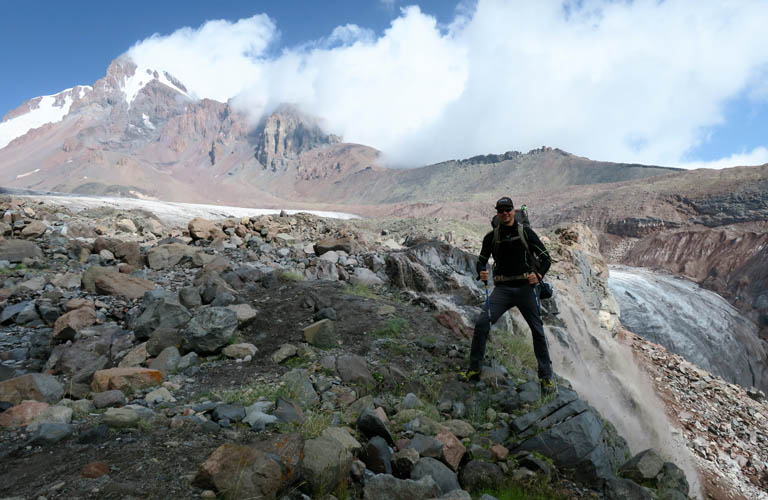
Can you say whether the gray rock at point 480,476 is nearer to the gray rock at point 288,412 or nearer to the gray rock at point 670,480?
the gray rock at point 288,412

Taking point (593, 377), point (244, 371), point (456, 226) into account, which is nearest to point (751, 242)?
point (456, 226)

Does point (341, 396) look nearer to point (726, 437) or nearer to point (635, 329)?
point (726, 437)

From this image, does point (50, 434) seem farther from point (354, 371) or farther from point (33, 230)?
point (33, 230)

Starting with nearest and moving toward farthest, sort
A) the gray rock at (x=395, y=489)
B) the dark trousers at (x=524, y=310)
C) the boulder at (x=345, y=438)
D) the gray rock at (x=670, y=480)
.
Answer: the gray rock at (x=395, y=489)
the boulder at (x=345, y=438)
the gray rock at (x=670, y=480)
the dark trousers at (x=524, y=310)

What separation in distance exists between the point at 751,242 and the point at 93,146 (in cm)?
20872

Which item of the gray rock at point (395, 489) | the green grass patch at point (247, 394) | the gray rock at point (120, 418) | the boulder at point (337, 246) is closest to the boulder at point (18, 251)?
the boulder at point (337, 246)

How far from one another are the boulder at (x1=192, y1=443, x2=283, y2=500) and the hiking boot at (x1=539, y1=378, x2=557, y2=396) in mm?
3512

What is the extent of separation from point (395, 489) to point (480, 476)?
3.07 ft

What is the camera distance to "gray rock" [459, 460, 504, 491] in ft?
11.1

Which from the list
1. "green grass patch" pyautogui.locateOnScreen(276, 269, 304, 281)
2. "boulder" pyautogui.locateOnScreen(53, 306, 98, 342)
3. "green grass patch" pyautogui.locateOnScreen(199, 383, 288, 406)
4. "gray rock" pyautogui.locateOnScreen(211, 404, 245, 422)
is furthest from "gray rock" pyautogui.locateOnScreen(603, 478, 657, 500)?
"boulder" pyautogui.locateOnScreen(53, 306, 98, 342)

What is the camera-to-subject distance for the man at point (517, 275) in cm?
506

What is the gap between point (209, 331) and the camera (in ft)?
18.6

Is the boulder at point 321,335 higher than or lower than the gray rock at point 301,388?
higher

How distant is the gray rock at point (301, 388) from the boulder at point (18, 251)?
9.10 meters
